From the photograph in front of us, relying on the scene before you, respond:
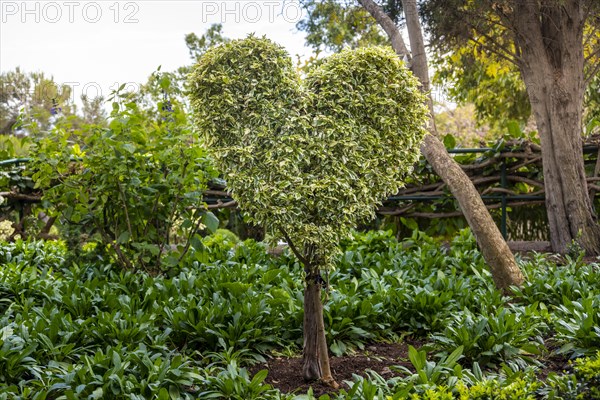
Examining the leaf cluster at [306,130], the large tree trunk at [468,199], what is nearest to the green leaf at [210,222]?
the leaf cluster at [306,130]

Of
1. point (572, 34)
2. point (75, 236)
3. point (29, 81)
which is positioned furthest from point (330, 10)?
point (29, 81)

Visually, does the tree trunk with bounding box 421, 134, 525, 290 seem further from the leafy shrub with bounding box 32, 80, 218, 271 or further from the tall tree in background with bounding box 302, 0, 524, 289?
the leafy shrub with bounding box 32, 80, 218, 271

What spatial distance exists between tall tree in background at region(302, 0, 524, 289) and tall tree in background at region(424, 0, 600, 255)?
1128 millimetres

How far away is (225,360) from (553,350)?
208 centimetres

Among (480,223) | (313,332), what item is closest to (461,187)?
(480,223)

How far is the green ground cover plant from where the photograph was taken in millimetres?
3289

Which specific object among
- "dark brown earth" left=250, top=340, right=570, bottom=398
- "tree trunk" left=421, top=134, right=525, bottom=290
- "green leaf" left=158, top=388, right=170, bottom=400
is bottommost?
"dark brown earth" left=250, top=340, right=570, bottom=398

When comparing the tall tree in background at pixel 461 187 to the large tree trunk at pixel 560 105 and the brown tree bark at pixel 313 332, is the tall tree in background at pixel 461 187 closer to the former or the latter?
the large tree trunk at pixel 560 105

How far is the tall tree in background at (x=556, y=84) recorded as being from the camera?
22.3 ft

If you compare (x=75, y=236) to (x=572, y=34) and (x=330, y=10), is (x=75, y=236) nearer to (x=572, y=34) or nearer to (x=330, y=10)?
(x=330, y=10)

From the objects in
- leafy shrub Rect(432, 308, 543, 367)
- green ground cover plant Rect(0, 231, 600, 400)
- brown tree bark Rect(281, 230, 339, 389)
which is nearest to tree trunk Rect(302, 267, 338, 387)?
brown tree bark Rect(281, 230, 339, 389)

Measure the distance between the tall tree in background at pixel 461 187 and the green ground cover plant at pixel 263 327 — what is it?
0.20m

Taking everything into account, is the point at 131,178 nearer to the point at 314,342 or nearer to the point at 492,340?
the point at 314,342

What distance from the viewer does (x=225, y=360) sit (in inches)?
150
